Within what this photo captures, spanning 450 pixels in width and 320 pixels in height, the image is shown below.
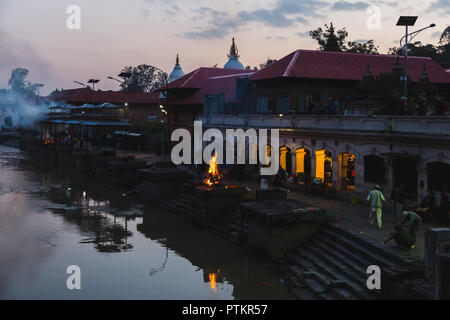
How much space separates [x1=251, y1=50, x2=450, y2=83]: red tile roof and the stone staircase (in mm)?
19642

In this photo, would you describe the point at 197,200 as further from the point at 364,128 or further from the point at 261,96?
the point at 261,96

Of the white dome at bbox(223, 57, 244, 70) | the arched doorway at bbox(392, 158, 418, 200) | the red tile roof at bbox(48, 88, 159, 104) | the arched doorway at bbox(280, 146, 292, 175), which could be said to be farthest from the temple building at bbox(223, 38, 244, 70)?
the arched doorway at bbox(392, 158, 418, 200)

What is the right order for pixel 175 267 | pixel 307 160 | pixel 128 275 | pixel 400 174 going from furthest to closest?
pixel 307 160 → pixel 400 174 → pixel 175 267 → pixel 128 275

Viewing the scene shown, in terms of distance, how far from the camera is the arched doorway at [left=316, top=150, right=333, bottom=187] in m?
28.1

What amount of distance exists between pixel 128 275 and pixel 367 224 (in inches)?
398

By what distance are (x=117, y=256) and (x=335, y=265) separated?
933 cm

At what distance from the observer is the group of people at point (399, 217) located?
15.8 metres

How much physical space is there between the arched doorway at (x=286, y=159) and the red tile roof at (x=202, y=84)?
53.7 ft

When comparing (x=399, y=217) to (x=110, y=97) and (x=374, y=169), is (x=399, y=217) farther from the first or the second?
(x=110, y=97)

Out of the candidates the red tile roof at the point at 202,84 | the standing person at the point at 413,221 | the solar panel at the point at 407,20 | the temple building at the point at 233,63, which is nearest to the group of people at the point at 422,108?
the solar panel at the point at 407,20

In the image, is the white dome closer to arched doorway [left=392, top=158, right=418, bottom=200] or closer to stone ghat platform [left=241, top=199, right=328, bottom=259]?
arched doorway [left=392, top=158, right=418, bottom=200]

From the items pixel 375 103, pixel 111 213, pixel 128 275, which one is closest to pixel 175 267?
pixel 128 275

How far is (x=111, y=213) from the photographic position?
1167 inches

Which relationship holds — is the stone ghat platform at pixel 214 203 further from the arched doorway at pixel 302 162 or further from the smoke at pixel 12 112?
the smoke at pixel 12 112
